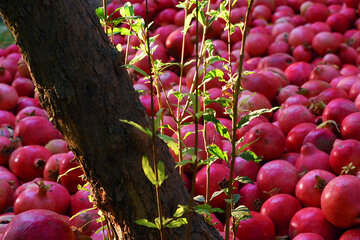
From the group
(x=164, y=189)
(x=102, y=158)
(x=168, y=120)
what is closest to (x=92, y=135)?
(x=102, y=158)

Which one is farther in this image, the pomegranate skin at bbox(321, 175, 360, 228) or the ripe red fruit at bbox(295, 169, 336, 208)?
the ripe red fruit at bbox(295, 169, 336, 208)

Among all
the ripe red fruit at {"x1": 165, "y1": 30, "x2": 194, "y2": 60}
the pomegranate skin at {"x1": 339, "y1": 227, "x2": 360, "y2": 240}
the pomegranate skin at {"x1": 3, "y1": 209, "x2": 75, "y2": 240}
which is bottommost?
the pomegranate skin at {"x1": 339, "y1": 227, "x2": 360, "y2": 240}

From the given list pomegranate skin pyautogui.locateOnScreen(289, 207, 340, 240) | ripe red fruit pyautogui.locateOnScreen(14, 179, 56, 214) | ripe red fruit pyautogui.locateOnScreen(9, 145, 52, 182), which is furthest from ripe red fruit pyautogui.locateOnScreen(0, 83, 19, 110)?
pomegranate skin pyautogui.locateOnScreen(289, 207, 340, 240)

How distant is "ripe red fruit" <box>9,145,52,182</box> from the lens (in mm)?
2049

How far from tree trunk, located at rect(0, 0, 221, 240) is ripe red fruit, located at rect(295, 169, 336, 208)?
82 centimetres

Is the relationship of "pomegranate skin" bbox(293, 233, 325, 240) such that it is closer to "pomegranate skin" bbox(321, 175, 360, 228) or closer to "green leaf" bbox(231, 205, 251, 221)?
"pomegranate skin" bbox(321, 175, 360, 228)

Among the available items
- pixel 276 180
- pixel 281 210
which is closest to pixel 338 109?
pixel 276 180

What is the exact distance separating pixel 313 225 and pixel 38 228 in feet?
2.93

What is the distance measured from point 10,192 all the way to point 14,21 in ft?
4.26

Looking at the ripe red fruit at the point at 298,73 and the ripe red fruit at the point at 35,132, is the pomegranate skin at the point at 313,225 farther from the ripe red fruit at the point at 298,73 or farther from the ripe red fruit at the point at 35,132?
the ripe red fruit at the point at 35,132

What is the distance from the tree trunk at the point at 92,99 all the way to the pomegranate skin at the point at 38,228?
0.37 m

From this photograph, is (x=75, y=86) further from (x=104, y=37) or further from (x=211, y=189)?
(x=211, y=189)

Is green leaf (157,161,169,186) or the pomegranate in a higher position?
green leaf (157,161,169,186)

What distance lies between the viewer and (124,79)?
2.80 feet
